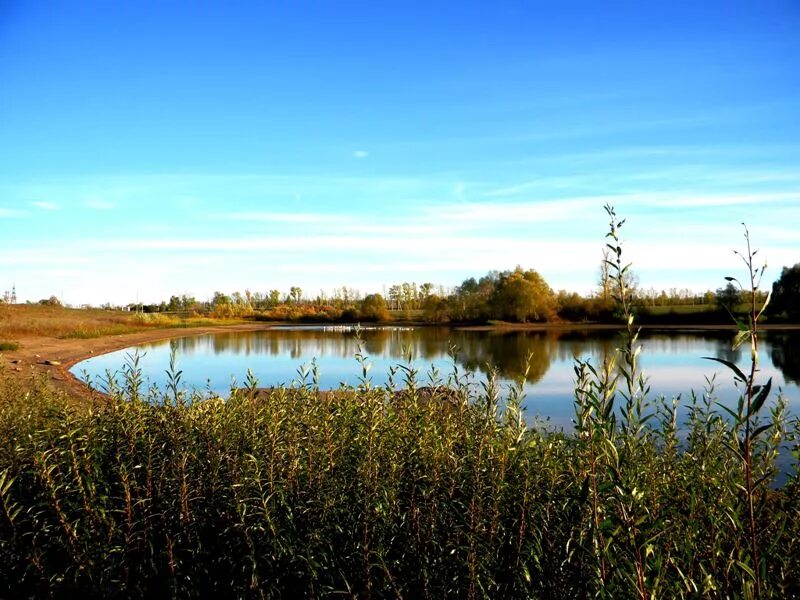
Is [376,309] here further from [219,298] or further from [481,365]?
[481,365]

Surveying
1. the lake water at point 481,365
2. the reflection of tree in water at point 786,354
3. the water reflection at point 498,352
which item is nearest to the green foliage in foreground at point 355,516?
the lake water at point 481,365

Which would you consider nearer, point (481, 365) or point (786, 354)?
point (481, 365)

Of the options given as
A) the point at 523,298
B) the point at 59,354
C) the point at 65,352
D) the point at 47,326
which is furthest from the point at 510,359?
the point at 523,298

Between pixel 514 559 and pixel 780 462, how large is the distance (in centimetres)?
766

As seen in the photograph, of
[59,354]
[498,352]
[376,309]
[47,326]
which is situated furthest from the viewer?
[376,309]

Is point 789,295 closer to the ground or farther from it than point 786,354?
farther from it

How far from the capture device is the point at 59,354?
28125 mm

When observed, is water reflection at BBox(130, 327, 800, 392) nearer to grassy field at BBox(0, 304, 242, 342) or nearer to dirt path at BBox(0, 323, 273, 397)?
dirt path at BBox(0, 323, 273, 397)

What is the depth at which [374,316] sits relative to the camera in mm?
80188

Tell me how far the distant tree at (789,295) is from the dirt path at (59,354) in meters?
54.5

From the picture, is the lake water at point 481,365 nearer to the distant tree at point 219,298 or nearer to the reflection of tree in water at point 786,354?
the reflection of tree in water at point 786,354

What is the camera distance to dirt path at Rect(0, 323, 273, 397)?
1773 centimetres

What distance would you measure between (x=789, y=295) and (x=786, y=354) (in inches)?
1182

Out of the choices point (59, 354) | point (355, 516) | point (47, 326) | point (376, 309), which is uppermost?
point (376, 309)
